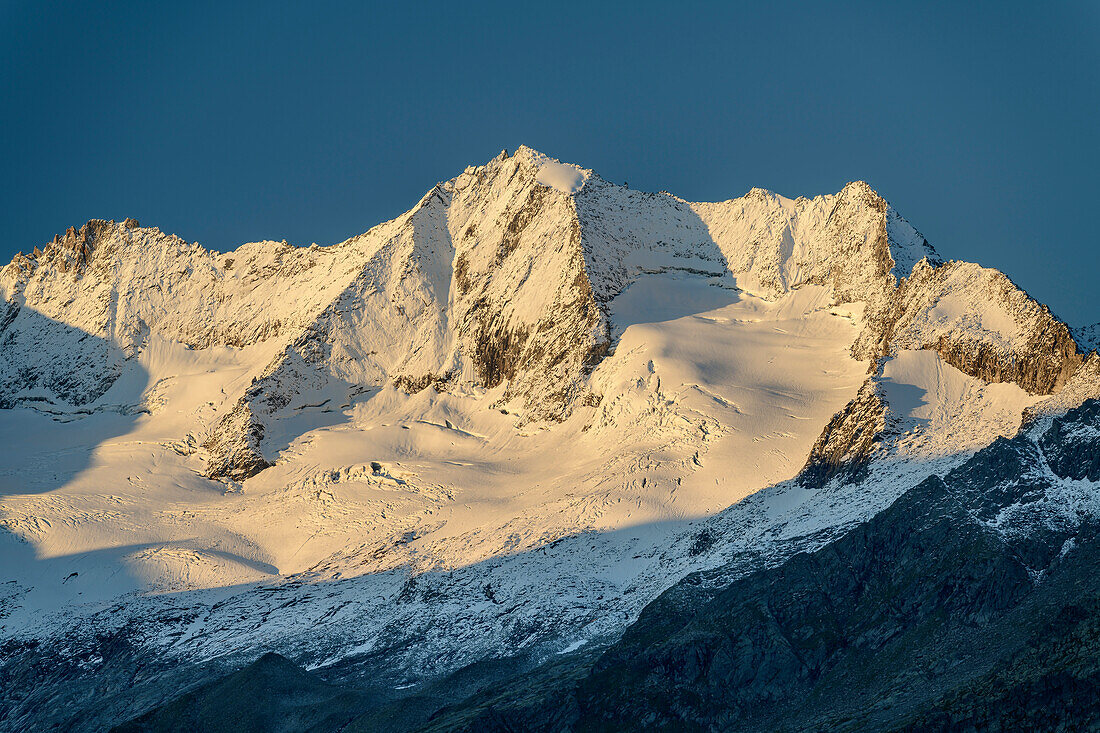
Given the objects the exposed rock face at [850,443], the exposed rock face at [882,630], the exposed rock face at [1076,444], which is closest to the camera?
the exposed rock face at [882,630]

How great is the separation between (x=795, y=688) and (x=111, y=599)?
4369 inches

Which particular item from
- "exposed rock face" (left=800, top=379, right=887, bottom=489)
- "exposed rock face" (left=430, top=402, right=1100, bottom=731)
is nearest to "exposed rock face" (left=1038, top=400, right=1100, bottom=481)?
"exposed rock face" (left=430, top=402, right=1100, bottom=731)

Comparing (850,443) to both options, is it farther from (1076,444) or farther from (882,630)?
(882,630)

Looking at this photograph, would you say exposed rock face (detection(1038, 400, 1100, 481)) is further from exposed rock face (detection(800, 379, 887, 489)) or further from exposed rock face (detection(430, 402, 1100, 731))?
exposed rock face (detection(800, 379, 887, 489))

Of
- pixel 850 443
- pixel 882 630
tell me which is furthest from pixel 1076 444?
pixel 850 443

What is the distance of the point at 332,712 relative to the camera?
128000 millimetres

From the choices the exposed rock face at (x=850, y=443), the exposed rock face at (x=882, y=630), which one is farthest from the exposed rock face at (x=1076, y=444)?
the exposed rock face at (x=850, y=443)

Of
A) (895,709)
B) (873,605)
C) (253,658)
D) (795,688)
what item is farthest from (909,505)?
(253,658)

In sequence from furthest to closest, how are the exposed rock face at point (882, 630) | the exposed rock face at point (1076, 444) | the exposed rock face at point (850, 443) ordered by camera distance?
the exposed rock face at point (850, 443) → the exposed rock face at point (1076, 444) → the exposed rock face at point (882, 630)

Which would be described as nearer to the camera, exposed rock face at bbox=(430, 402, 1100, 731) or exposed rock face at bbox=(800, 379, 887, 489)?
exposed rock face at bbox=(430, 402, 1100, 731)

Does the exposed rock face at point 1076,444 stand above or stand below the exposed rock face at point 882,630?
above

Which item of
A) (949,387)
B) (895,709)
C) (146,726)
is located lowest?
(146,726)

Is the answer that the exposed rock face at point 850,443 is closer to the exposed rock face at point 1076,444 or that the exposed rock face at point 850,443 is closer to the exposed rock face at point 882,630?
the exposed rock face at point 882,630

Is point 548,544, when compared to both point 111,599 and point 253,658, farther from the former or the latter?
point 111,599
